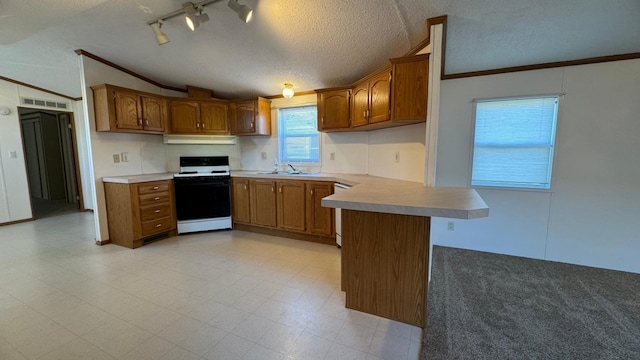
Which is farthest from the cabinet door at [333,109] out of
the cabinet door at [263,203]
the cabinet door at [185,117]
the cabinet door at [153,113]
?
the cabinet door at [153,113]

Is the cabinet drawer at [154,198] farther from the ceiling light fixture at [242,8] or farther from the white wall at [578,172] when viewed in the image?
the white wall at [578,172]

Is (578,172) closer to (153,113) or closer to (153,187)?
(153,187)

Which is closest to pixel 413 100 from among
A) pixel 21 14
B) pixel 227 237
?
pixel 227 237

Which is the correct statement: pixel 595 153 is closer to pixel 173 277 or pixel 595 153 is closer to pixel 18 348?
pixel 173 277

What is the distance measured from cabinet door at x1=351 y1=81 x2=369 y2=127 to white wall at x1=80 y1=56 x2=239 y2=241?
2.65 metres

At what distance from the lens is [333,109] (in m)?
3.46

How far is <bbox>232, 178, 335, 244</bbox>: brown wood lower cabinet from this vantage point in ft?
11.1

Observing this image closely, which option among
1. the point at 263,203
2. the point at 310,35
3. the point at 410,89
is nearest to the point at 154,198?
the point at 263,203

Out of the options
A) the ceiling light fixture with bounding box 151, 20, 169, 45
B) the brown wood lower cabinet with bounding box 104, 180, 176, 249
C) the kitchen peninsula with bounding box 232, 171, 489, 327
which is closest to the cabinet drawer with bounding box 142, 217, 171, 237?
the brown wood lower cabinet with bounding box 104, 180, 176, 249

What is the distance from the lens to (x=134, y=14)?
2.46 metres

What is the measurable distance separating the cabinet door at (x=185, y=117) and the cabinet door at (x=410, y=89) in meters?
3.08

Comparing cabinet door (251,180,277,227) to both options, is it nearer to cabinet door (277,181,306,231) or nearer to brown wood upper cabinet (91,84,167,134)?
cabinet door (277,181,306,231)

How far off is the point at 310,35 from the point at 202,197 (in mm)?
2716

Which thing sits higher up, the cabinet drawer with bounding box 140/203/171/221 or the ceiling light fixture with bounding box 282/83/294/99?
the ceiling light fixture with bounding box 282/83/294/99
